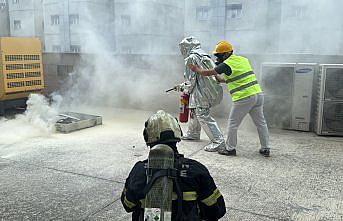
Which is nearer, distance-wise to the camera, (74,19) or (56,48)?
(74,19)

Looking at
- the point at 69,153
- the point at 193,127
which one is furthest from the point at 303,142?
the point at 69,153

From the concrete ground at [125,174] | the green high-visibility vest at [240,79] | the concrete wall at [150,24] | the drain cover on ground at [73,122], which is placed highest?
the concrete wall at [150,24]

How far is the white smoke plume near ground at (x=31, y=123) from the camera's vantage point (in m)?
5.01

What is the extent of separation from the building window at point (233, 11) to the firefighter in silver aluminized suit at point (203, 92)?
2626 millimetres

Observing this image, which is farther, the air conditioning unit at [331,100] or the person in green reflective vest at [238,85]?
the air conditioning unit at [331,100]

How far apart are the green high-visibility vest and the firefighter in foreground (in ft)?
7.95

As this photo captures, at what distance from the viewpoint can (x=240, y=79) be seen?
386 cm

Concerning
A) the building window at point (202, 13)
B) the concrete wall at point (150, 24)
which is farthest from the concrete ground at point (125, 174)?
the building window at point (202, 13)

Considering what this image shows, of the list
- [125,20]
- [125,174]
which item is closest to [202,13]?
[125,20]

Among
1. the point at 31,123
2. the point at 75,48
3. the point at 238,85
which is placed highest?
the point at 75,48

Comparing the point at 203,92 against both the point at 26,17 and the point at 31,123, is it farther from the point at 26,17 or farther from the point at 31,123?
the point at 26,17

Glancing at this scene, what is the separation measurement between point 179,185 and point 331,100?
4152 mm

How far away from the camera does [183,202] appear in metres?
1.44

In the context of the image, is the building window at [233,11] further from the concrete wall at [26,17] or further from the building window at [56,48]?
the building window at [56,48]
